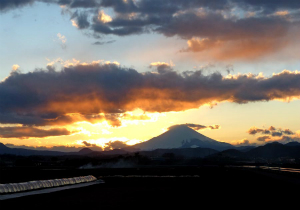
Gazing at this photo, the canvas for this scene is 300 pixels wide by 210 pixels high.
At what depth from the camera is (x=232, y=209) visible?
40.8 meters

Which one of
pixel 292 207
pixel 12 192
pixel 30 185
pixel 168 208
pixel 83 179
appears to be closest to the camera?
pixel 292 207

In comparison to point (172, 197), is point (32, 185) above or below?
above

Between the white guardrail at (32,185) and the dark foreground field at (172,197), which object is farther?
the white guardrail at (32,185)

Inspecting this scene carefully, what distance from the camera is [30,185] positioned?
6856cm

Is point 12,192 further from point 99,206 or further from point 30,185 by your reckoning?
point 99,206

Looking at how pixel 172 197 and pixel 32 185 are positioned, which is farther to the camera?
pixel 32 185

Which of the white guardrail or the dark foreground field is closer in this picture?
the dark foreground field

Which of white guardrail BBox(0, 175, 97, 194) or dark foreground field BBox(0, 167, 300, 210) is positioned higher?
white guardrail BBox(0, 175, 97, 194)

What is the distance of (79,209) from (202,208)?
1330 centimetres

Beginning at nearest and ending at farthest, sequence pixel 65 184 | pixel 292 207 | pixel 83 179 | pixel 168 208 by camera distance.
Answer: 1. pixel 292 207
2. pixel 168 208
3. pixel 65 184
4. pixel 83 179

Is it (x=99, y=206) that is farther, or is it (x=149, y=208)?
(x=99, y=206)

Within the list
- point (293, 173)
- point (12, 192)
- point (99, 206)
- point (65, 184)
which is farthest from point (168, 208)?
point (293, 173)

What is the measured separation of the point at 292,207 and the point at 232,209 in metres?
5.99

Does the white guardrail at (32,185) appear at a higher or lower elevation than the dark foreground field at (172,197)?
higher
